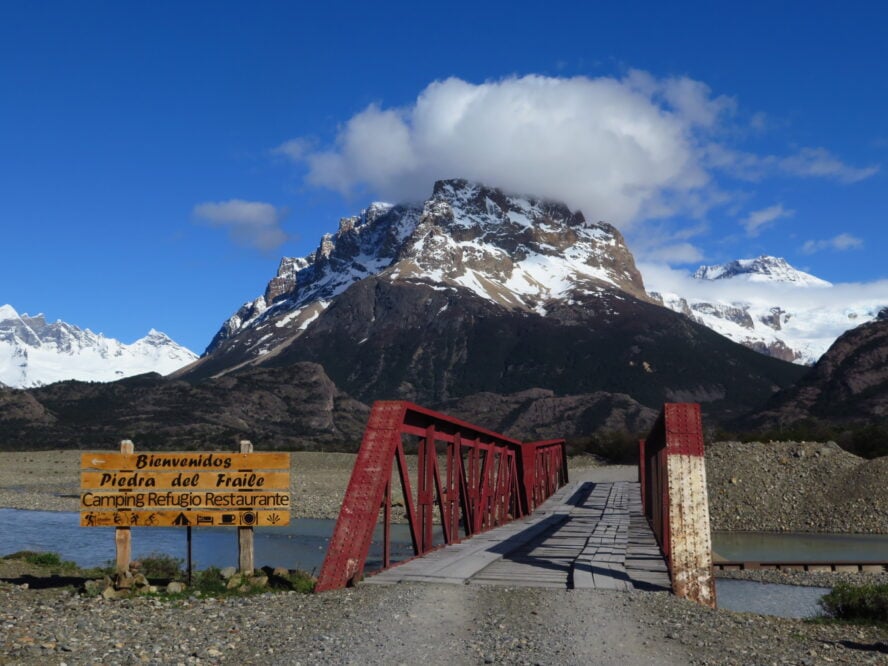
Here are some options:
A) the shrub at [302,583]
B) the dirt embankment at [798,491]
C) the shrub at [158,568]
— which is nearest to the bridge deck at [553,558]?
the shrub at [302,583]

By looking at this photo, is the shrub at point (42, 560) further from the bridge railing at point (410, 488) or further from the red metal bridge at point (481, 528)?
the red metal bridge at point (481, 528)

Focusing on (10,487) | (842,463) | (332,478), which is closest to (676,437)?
(842,463)

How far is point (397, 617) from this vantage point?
33.2ft

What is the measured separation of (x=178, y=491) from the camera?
1349 cm

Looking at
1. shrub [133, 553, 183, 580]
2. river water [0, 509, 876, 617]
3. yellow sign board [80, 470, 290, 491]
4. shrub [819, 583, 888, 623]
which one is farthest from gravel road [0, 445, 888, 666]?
river water [0, 509, 876, 617]

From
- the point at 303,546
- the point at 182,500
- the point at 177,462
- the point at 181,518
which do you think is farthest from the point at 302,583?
the point at 303,546

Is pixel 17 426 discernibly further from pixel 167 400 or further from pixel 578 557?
pixel 578 557

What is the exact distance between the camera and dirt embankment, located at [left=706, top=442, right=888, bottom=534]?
4303cm

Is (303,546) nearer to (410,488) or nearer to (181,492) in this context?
(410,488)

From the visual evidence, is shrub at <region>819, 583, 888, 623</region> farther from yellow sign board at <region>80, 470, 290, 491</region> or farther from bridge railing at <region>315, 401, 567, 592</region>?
yellow sign board at <region>80, 470, 290, 491</region>

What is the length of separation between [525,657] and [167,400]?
5711 inches

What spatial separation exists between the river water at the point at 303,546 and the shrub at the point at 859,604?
3308mm

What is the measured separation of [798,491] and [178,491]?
40.0 meters

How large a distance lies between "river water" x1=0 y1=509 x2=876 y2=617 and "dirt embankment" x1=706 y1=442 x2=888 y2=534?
1719 millimetres
